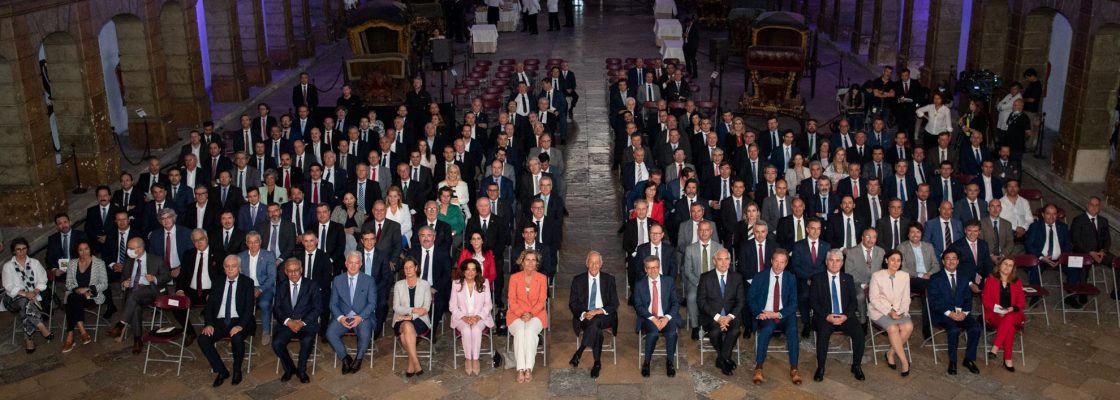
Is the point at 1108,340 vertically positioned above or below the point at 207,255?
below

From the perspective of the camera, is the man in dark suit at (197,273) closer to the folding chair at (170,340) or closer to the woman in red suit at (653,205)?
the folding chair at (170,340)

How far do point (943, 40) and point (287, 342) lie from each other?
604 inches

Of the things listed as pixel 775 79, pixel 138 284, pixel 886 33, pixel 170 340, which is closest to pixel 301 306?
pixel 170 340

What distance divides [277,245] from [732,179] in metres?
5.53

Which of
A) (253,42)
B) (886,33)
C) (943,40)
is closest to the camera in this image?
(943,40)

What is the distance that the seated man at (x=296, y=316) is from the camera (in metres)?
10.2

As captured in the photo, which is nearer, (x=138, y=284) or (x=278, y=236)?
(x=138, y=284)

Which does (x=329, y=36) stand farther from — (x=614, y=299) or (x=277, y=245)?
(x=614, y=299)

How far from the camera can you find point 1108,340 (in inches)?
435

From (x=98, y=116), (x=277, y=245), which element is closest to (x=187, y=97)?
(x=98, y=116)

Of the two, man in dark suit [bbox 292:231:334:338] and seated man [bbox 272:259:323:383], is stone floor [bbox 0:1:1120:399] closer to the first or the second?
seated man [bbox 272:259:323:383]

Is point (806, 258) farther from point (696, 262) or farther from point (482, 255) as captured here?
point (482, 255)

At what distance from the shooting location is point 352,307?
1045cm

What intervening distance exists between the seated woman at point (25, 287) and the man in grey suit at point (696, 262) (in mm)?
6427
